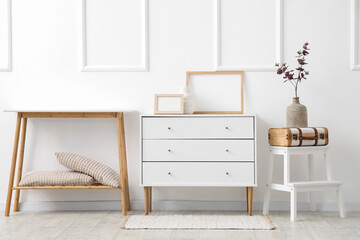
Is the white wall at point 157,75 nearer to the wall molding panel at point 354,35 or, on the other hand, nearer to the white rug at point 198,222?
the wall molding panel at point 354,35

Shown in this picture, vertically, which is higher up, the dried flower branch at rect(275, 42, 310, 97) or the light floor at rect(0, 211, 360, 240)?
the dried flower branch at rect(275, 42, 310, 97)

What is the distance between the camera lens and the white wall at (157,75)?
11.6 ft

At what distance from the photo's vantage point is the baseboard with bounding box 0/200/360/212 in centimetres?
351

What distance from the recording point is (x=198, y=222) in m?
3.09

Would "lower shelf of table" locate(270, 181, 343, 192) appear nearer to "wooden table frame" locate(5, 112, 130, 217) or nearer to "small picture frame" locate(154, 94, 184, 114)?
"small picture frame" locate(154, 94, 184, 114)

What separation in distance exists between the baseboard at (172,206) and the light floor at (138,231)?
4.2 inches

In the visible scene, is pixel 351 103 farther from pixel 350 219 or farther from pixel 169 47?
pixel 169 47

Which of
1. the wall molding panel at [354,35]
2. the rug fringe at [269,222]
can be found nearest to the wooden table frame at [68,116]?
the rug fringe at [269,222]

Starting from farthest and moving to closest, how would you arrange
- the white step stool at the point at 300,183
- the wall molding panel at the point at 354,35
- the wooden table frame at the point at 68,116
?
the wall molding panel at the point at 354,35
the wooden table frame at the point at 68,116
the white step stool at the point at 300,183

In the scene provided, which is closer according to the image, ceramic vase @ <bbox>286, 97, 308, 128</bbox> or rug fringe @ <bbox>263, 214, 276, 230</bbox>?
rug fringe @ <bbox>263, 214, 276, 230</bbox>

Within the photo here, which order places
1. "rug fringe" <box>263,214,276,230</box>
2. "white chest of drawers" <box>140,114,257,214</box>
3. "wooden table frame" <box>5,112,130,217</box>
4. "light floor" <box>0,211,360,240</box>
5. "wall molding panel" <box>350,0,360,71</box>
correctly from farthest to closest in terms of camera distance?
"wall molding panel" <box>350,0,360,71</box>
"wooden table frame" <box>5,112,130,217</box>
"white chest of drawers" <box>140,114,257,214</box>
"rug fringe" <box>263,214,276,230</box>
"light floor" <box>0,211,360,240</box>

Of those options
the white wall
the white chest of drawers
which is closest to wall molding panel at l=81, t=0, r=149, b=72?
the white wall

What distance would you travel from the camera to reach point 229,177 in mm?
3246


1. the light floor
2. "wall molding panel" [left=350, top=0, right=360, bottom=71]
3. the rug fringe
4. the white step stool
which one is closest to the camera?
the light floor
